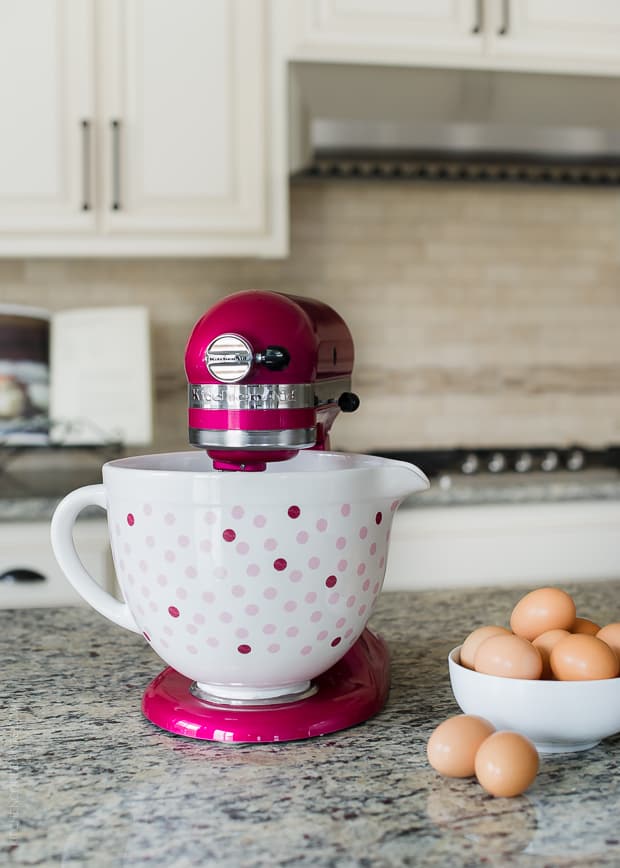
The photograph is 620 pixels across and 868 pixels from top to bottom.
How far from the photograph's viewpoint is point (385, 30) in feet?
8.10

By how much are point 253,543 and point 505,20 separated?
7.34ft

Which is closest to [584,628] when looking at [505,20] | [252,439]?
[252,439]

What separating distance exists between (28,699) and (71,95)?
1.95 m

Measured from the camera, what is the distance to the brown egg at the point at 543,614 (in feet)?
2.33

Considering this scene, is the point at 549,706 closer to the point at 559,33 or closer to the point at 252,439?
the point at 252,439

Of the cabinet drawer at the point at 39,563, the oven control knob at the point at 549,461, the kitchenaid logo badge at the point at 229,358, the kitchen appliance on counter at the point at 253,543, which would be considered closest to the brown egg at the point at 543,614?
the kitchen appliance on counter at the point at 253,543

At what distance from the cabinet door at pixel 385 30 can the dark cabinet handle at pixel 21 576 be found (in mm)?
1367

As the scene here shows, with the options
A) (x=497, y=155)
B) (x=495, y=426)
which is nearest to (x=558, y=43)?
(x=497, y=155)

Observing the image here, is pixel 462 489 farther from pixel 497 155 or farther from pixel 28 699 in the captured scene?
pixel 28 699

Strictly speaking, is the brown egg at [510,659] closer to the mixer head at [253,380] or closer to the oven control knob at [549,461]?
the mixer head at [253,380]

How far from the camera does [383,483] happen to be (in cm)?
68

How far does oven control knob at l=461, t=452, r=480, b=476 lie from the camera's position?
8.31 ft

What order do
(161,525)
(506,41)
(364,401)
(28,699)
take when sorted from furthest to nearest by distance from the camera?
Result: (364,401)
(506,41)
(28,699)
(161,525)

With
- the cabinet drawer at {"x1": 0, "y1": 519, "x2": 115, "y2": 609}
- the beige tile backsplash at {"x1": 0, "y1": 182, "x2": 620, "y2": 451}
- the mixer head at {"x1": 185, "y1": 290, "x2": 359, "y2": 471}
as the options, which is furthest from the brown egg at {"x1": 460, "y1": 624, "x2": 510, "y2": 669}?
the beige tile backsplash at {"x1": 0, "y1": 182, "x2": 620, "y2": 451}
